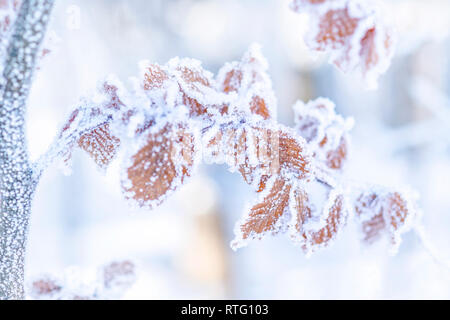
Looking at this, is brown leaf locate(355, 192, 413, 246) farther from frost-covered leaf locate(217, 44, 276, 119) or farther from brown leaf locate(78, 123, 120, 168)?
brown leaf locate(78, 123, 120, 168)

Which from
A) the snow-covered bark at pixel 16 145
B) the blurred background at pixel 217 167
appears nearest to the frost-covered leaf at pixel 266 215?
A: the snow-covered bark at pixel 16 145

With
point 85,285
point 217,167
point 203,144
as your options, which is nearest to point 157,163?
point 203,144

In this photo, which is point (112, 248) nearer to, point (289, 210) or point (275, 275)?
point (275, 275)

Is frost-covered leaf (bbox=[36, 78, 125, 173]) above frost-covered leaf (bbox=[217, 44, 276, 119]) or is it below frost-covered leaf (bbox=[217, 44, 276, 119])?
below

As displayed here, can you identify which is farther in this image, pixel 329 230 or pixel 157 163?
pixel 329 230

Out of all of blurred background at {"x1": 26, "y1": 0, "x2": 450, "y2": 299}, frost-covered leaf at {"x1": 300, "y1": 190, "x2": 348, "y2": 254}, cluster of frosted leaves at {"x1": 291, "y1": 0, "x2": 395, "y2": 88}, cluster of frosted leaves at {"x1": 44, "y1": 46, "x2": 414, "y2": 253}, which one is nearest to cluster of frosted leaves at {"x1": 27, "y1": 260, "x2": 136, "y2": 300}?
cluster of frosted leaves at {"x1": 44, "y1": 46, "x2": 414, "y2": 253}

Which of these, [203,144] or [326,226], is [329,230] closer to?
[326,226]
